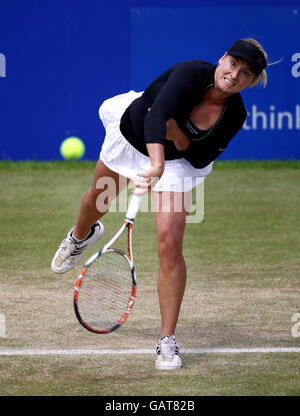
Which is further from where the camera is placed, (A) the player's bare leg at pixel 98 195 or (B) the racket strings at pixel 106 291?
(A) the player's bare leg at pixel 98 195

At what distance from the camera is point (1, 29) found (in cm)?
1044

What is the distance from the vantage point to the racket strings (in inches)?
139

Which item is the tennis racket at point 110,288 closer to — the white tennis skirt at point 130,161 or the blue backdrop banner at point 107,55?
the white tennis skirt at point 130,161

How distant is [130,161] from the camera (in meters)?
4.38

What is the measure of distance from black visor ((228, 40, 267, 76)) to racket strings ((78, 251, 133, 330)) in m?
1.04

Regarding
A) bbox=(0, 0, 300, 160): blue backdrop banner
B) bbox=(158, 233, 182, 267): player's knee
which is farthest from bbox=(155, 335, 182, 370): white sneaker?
bbox=(0, 0, 300, 160): blue backdrop banner

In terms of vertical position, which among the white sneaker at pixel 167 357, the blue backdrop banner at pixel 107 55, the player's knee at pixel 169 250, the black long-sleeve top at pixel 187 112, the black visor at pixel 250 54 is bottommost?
the white sneaker at pixel 167 357

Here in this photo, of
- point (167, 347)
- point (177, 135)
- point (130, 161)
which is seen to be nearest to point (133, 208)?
point (177, 135)

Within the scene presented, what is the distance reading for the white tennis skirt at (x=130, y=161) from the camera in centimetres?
406

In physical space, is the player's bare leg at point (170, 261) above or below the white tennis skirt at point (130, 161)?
below

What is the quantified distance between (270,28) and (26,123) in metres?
3.32

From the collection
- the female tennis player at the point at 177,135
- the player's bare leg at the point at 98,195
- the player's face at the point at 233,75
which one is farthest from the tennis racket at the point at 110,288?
the player's bare leg at the point at 98,195

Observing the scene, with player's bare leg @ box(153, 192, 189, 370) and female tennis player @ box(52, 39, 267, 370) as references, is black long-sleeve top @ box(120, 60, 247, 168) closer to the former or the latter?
female tennis player @ box(52, 39, 267, 370)

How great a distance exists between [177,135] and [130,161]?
501 millimetres
